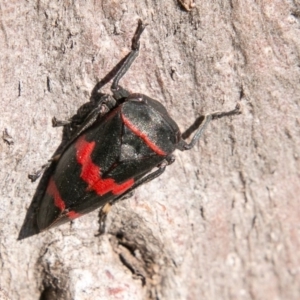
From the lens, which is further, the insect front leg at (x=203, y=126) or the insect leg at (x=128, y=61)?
the insect front leg at (x=203, y=126)

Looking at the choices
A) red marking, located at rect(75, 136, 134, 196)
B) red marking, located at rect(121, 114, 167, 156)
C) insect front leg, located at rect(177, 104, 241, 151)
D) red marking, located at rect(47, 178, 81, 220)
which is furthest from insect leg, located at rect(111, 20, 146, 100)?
red marking, located at rect(47, 178, 81, 220)

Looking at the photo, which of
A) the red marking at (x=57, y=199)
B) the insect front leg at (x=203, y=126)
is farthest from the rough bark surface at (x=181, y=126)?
the red marking at (x=57, y=199)

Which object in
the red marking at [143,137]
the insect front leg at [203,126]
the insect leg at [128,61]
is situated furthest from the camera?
the red marking at [143,137]

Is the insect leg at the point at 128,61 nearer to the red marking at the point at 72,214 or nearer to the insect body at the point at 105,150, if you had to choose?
the insect body at the point at 105,150

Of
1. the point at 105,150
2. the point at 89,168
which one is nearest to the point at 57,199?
the point at 89,168

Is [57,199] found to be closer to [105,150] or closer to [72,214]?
[72,214]

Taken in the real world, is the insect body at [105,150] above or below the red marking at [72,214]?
above

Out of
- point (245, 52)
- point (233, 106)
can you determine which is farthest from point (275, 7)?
point (233, 106)

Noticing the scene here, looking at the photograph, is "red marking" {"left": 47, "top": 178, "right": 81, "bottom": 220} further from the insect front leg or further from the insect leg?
the insect front leg
